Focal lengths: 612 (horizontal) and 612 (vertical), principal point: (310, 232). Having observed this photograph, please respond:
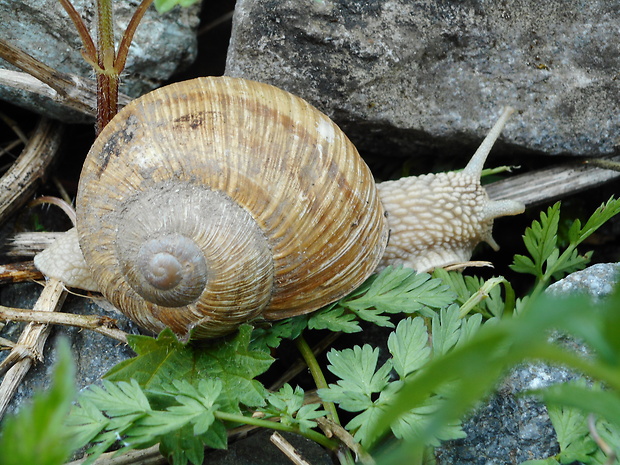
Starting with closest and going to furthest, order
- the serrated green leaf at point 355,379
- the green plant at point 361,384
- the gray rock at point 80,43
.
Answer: the green plant at point 361,384 < the serrated green leaf at point 355,379 < the gray rock at point 80,43

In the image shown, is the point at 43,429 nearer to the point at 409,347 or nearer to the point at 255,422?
the point at 255,422

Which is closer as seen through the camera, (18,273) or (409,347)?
(409,347)

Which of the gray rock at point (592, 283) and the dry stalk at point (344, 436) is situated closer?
the dry stalk at point (344, 436)

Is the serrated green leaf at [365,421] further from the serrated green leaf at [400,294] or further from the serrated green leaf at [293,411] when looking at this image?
the serrated green leaf at [400,294]

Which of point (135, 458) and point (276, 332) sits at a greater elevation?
point (276, 332)

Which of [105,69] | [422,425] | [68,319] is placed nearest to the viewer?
[422,425]

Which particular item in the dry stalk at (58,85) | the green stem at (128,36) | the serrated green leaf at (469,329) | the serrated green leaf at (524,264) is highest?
the green stem at (128,36)

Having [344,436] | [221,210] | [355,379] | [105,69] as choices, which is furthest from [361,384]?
[105,69]

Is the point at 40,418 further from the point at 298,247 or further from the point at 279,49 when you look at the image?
the point at 279,49

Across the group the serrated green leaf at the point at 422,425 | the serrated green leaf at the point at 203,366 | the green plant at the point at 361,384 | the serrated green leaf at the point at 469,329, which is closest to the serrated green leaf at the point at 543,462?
the green plant at the point at 361,384
